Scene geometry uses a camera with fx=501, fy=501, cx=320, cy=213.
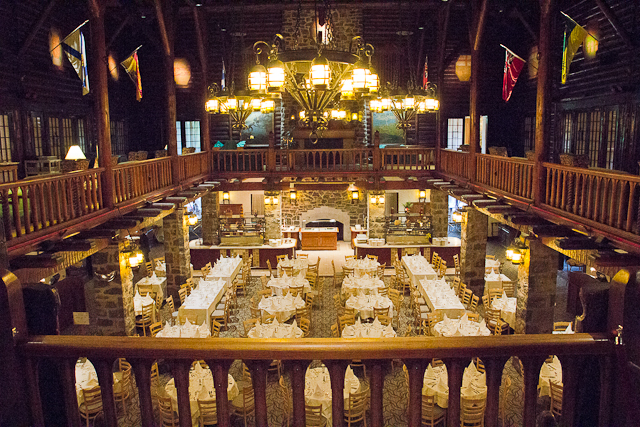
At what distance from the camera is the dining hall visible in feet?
7.14

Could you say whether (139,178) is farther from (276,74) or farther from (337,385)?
(337,385)

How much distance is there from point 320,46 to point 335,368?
5958mm

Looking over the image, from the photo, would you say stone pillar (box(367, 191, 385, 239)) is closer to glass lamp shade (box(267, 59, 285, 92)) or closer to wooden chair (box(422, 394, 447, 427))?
wooden chair (box(422, 394, 447, 427))

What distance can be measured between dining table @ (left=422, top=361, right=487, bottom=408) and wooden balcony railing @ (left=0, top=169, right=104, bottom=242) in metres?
6.41

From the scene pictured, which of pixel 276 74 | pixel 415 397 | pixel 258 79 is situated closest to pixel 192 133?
pixel 258 79

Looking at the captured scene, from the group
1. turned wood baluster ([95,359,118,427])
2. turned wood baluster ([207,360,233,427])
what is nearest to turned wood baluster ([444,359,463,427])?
turned wood baluster ([207,360,233,427])

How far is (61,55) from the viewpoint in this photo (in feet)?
52.3

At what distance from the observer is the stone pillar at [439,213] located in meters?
19.7

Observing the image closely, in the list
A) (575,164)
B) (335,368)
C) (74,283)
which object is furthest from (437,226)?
(335,368)

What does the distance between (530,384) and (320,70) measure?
5.81 m

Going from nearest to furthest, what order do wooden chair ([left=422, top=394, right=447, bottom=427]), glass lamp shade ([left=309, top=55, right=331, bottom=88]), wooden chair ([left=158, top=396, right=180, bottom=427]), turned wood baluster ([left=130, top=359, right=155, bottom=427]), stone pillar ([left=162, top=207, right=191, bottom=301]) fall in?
turned wood baluster ([left=130, top=359, right=155, bottom=427]), glass lamp shade ([left=309, top=55, right=331, bottom=88]), wooden chair ([left=158, top=396, right=180, bottom=427]), wooden chair ([left=422, top=394, right=447, bottom=427]), stone pillar ([left=162, top=207, right=191, bottom=301])

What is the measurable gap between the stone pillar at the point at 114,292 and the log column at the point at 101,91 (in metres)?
1.66

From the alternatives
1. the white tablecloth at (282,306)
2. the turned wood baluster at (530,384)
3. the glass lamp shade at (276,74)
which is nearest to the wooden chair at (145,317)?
the white tablecloth at (282,306)

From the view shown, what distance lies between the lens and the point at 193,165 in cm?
1609
